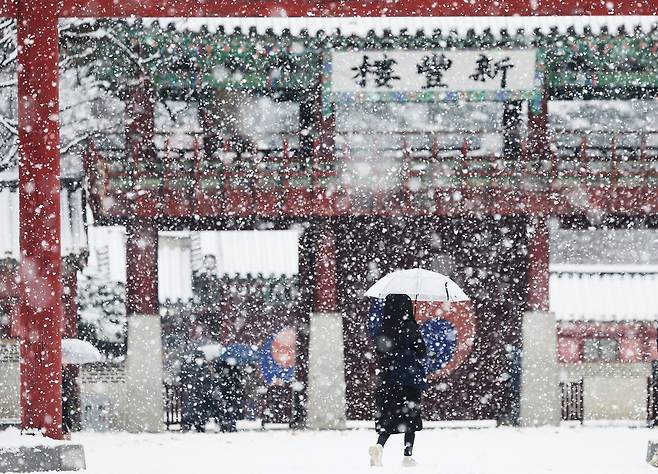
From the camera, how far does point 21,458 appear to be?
9.12 m

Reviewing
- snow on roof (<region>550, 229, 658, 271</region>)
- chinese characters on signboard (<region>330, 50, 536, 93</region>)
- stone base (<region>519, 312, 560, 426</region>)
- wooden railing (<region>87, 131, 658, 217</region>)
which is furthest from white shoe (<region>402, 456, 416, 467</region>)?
snow on roof (<region>550, 229, 658, 271</region>)

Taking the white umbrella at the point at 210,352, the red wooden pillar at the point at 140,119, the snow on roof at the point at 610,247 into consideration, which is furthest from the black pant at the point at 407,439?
the snow on roof at the point at 610,247

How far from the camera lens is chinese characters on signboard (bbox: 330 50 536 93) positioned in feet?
59.5

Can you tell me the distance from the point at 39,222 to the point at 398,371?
337 cm

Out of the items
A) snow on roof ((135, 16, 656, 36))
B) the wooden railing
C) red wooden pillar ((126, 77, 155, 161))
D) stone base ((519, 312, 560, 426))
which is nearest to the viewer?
the wooden railing

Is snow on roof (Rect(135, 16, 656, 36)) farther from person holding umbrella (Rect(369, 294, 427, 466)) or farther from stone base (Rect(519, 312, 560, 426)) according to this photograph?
person holding umbrella (Rect(369, 294, 427, 466))

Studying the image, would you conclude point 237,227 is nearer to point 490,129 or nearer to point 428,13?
point 490,129

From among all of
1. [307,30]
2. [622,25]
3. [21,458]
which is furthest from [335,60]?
[21,458]

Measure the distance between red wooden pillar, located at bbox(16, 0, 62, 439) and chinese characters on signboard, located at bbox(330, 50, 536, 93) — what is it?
8.77 m

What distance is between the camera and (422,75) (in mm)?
18172

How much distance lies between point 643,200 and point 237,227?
631 cm

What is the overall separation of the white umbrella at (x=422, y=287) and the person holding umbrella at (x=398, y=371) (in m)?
2.47

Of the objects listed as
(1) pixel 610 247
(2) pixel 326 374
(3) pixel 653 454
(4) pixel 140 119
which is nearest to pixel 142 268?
(4) pixel 140 119

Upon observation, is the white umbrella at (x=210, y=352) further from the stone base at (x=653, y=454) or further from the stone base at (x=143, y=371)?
the stone base at (x=653, y=454)
